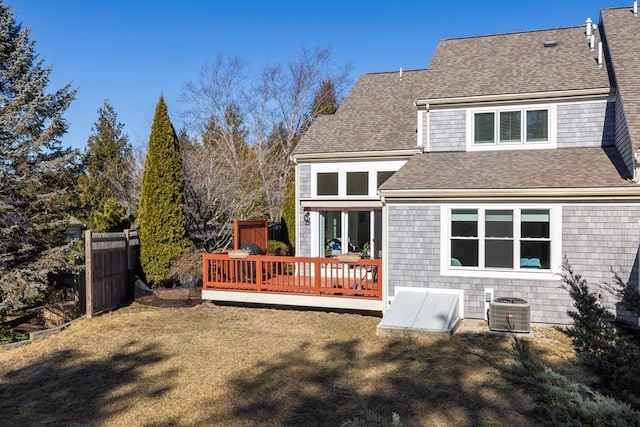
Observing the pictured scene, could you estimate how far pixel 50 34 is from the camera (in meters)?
13.2

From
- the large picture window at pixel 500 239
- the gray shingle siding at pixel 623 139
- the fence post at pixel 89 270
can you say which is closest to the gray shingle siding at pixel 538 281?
the large picture window at pixel 500 239

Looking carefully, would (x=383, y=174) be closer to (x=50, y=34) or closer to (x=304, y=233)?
(x=304, y=233)

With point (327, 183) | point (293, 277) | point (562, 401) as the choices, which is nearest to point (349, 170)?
point (327, 183)

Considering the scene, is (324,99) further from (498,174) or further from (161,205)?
(498,174)

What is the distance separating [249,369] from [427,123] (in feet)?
24.8

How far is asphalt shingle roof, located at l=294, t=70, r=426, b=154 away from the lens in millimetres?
13133

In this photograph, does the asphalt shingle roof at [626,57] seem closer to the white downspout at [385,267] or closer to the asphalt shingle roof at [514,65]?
the asphalt shingle roof at [514,65]

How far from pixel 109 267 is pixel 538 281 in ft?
30.6

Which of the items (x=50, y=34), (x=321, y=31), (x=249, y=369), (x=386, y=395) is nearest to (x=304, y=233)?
(x=249, y=369)

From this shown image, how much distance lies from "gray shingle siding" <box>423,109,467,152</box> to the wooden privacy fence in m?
8.02

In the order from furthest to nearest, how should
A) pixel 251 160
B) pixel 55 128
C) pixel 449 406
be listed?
pixel 251 160 < pixel 55 128 < pixel 449 406

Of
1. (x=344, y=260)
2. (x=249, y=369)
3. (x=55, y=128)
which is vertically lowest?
(x=249, y=369)

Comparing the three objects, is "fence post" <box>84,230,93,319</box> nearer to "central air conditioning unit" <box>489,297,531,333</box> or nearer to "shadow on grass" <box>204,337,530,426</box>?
"shadow on grass" <box>204,337,530,426</box>

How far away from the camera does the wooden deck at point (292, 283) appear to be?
10.6 metres
